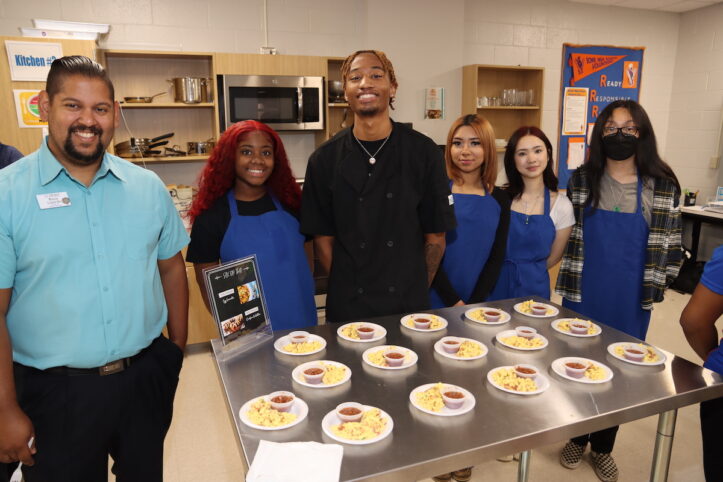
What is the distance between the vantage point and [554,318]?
6.45 ft

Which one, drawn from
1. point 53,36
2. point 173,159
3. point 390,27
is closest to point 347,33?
point 390,27

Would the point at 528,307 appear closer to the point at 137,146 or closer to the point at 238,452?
the point at 238,452

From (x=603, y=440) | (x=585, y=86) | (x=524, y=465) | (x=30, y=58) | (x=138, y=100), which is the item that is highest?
(x=585, y=86)

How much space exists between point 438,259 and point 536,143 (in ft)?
2.53

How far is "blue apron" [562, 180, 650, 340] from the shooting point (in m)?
2.33

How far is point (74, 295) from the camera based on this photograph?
1.44 m

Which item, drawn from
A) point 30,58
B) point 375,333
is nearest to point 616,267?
point 375,333

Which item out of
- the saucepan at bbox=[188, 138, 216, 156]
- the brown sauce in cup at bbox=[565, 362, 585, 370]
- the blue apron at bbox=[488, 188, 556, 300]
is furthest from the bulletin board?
the brown sauce in cup at bbox=[565, 362, 585, 370]

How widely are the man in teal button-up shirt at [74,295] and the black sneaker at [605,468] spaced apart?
206 cm

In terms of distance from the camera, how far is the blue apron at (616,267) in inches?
91.8

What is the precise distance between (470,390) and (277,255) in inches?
40.5

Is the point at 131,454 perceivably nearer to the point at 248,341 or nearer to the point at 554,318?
the point at 248,341

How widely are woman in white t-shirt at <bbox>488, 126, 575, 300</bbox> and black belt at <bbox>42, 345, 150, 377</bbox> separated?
1.65 metres

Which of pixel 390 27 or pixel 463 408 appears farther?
pixel 390 27
